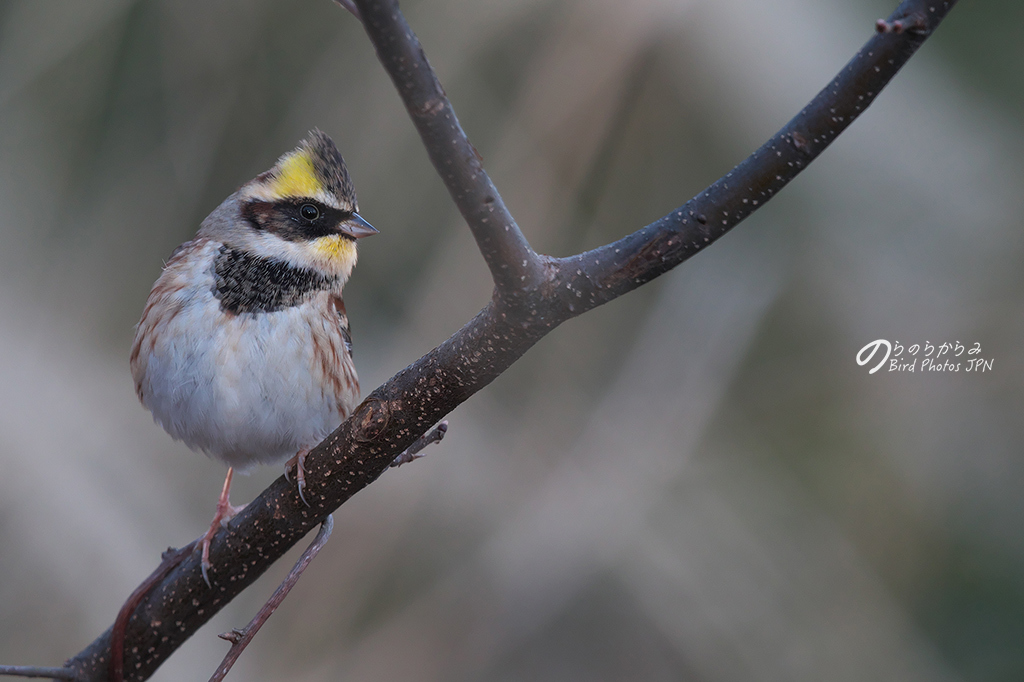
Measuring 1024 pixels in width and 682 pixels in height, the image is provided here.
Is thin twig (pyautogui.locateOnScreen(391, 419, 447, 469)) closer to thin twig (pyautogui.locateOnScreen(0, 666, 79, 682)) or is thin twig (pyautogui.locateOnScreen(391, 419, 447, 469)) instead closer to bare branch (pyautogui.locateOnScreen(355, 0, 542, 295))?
bare branch (pyautogui.locateOnScreen(355, 0, 542, 295))

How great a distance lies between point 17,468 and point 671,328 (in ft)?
6.08

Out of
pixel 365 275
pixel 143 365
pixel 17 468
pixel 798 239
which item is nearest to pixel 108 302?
pixel 17 468

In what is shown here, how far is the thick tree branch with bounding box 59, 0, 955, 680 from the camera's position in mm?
483

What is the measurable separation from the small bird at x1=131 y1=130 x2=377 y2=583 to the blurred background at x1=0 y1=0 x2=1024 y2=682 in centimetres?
104

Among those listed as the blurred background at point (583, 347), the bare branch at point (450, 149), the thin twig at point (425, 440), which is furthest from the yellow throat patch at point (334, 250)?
the blurred background at point (583, 347)

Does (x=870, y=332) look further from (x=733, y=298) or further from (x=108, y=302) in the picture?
(x=108, y=302)

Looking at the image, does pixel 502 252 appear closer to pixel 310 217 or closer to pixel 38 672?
pixel 310 217

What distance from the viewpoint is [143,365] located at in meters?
1.09

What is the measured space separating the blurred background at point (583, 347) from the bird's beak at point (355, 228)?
1.20m

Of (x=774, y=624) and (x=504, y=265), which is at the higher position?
(x=504, y=265)

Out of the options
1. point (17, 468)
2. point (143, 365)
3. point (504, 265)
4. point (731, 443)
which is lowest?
point (504, 265)

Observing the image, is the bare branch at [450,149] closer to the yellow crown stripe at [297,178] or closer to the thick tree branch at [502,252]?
the thick tree branch at [502,252]
